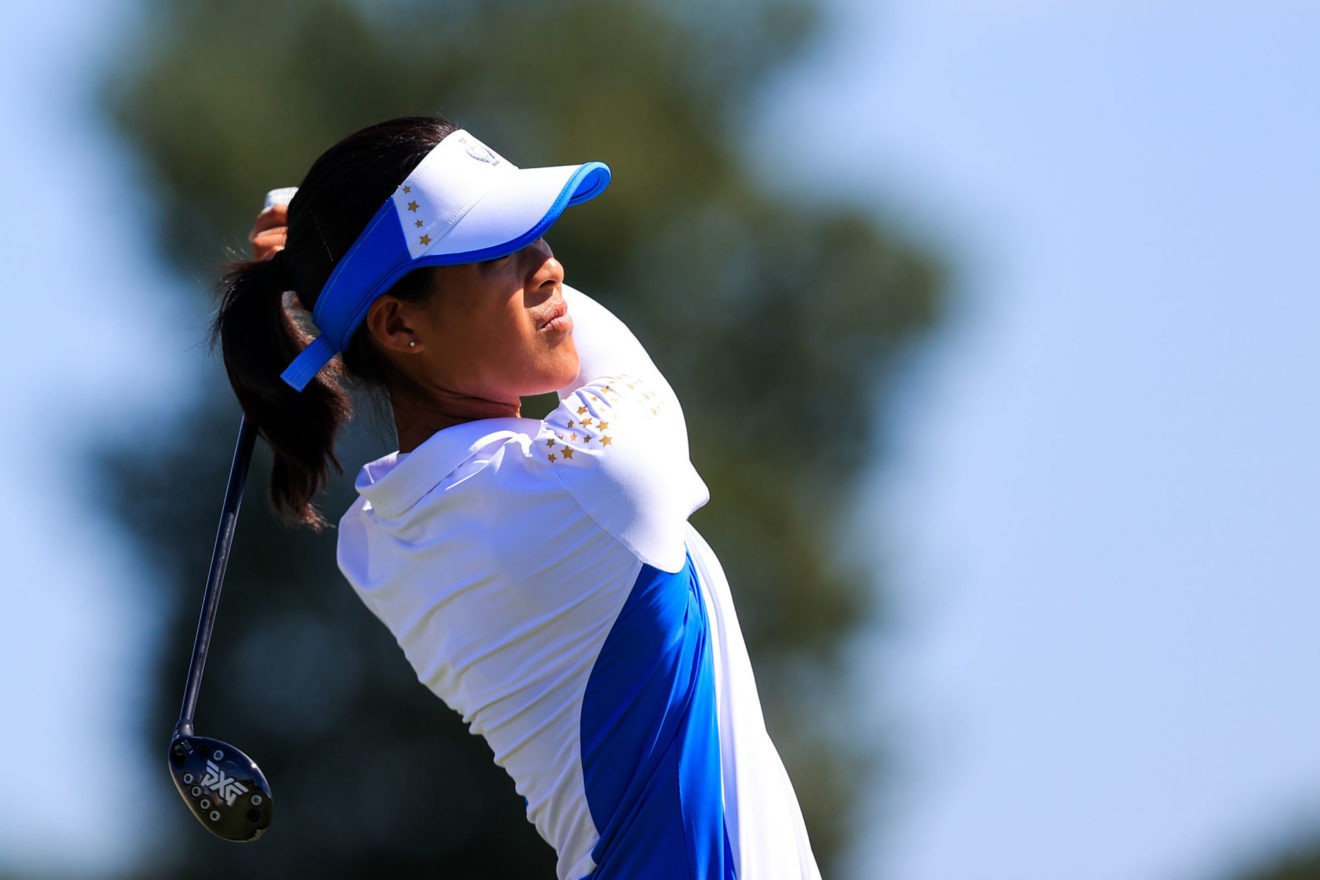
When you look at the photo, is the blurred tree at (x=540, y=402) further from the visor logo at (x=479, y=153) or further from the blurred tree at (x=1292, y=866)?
the visor logo at (x=479, y=153)

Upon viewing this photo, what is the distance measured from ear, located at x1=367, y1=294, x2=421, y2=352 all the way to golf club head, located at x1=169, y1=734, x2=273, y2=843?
30.0 inches

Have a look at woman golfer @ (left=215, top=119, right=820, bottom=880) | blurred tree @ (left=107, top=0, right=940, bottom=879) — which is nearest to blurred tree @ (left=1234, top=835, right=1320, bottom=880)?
blurred tree @ (left=107, top=0, right=940, bottom=879)

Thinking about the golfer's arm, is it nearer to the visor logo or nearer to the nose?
the nose

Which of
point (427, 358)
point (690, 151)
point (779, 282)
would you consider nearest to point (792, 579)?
point (779, 282)

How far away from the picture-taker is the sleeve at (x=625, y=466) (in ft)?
8.93

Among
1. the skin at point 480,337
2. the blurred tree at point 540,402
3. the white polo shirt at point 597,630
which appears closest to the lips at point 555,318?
the skin at point 480,337

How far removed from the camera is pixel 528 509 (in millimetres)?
2756

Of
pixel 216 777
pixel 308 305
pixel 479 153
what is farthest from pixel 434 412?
pixel 216 777

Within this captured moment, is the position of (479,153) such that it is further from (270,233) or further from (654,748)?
(654,748)

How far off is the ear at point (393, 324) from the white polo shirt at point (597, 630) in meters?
0.19

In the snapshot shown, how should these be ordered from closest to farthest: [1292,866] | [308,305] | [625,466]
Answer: [625,466] < [308,305] < [1292,866]

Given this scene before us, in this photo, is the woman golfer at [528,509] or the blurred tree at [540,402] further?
the blurred tree at [540,402]

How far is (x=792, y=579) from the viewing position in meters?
12.7

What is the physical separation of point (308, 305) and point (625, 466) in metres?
0.65
